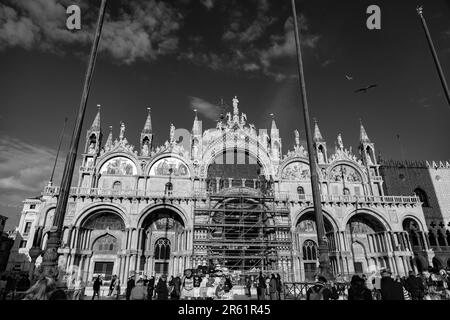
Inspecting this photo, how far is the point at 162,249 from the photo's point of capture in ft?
92.7

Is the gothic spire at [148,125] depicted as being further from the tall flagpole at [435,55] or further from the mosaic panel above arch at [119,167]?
the tall flagpole at [435,55]

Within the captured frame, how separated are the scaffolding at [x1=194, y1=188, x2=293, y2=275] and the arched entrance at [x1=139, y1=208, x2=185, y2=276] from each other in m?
2.26

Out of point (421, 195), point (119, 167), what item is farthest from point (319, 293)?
point (421, 195)

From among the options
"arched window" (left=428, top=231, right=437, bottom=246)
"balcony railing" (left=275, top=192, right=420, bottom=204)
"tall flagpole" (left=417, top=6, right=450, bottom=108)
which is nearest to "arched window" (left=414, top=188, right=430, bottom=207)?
"arched window" (left=428, top=231, right=437, bottom=246)

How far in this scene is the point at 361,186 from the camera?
108 ft

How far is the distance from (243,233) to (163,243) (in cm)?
870

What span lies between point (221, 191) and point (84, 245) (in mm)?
14319

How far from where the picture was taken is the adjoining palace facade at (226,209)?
1041 inches

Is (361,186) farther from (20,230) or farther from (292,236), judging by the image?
(20,230)

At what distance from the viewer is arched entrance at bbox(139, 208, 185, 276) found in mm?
27016

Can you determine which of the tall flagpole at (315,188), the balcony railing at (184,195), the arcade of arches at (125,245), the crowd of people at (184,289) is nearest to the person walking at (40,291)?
the crowd of people at (184,289)

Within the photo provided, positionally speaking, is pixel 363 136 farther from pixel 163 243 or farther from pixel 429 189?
pixel 163 243

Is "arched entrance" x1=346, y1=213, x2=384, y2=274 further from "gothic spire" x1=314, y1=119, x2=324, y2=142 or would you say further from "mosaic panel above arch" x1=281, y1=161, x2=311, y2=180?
"gothic spire" x1=314, y1=119, x2=324, y2=142
